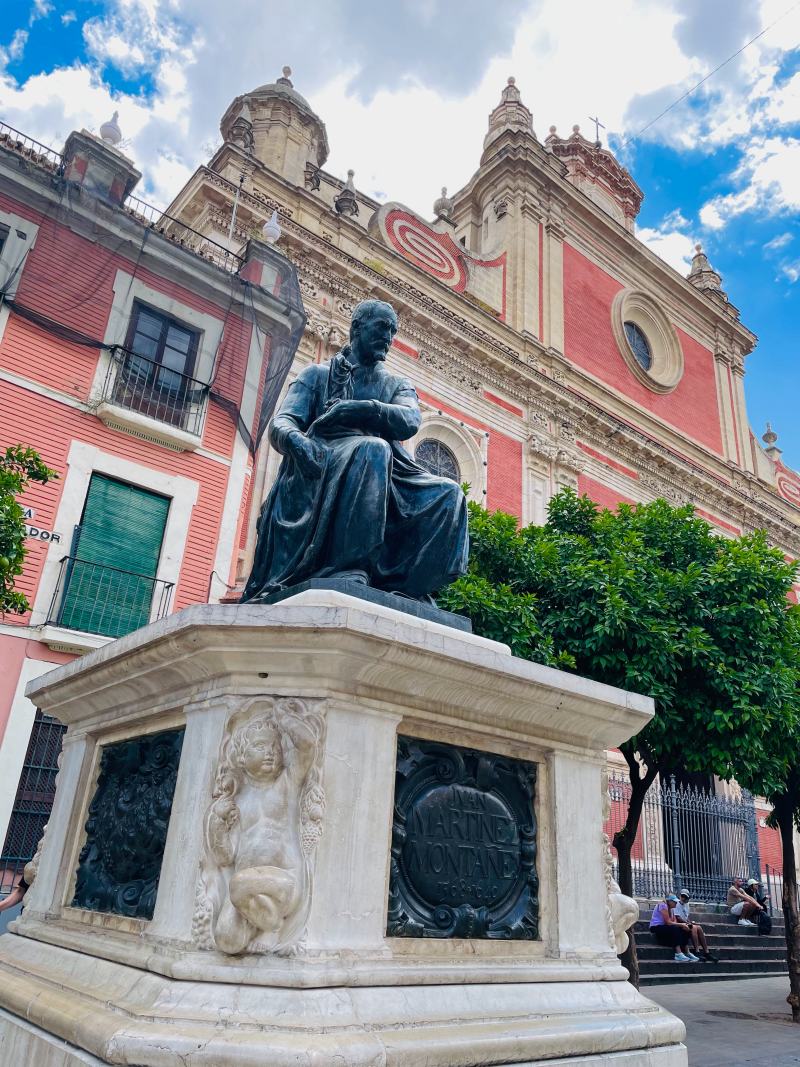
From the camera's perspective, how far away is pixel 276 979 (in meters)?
2.24

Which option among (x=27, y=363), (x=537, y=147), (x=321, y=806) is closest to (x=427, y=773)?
(x=321, y=806)

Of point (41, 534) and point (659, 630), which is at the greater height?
point (41, 534)

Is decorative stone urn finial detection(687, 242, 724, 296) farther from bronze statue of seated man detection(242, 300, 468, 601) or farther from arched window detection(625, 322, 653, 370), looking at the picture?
bronze statue of seated man detection(242, 300, 468, 601)

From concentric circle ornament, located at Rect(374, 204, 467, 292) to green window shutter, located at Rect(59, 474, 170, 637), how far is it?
9.10 metres

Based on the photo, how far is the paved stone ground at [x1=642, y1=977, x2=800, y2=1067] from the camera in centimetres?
595

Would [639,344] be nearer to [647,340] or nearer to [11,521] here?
[647,340]

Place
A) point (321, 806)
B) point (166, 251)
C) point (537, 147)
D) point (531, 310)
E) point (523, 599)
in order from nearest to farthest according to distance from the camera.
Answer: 1. point (321, 806)
2. point (523, 599)
3. point (166, 251)
4. point (531, 310)
5. point (537, 147)

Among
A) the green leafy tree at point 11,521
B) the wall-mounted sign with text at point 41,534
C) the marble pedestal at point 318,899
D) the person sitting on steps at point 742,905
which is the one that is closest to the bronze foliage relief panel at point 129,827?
the marble pedestal at point 318,899

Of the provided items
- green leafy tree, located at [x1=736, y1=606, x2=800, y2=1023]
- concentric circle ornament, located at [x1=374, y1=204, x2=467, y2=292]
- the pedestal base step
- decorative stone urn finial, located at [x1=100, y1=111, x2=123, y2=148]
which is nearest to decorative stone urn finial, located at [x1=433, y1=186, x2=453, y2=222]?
concentric circle ornament, located at [x1=374, y1=204, x2=467, y2=292]

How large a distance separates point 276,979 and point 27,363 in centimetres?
1115

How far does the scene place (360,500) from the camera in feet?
11.0

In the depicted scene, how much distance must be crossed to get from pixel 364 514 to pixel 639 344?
2309 centimetres

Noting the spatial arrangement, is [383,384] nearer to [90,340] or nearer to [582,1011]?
[582,1011]

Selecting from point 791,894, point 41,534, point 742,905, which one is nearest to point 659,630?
point 791,894
